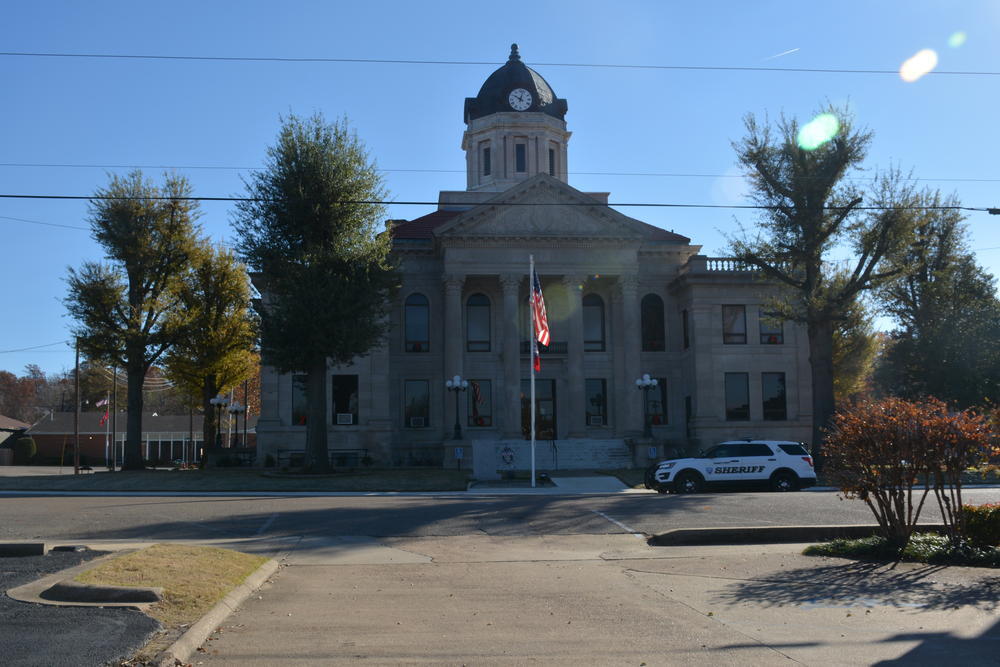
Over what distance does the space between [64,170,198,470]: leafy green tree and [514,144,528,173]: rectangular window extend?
22.1 m

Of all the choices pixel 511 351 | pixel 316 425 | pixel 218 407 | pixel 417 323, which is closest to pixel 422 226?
pixel 417 323

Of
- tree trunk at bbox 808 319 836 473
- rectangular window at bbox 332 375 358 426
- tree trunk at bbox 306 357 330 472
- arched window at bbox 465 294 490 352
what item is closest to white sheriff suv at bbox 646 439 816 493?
tree trunk at bbox 808 319 836 473

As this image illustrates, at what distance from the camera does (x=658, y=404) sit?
45.5m

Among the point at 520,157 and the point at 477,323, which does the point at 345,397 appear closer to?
the point at 477,323

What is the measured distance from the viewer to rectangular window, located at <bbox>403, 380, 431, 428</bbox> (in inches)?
1758

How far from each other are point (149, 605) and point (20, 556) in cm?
499

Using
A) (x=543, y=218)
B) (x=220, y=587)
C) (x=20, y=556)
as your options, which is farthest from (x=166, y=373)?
(x=220, y=587)

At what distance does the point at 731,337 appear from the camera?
145 ft

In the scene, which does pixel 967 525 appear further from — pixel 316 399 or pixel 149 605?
pixel 316 399

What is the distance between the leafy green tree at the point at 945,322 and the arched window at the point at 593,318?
46.3 feet

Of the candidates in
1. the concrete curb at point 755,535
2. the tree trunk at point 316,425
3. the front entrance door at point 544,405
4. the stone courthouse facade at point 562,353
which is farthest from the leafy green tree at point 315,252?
the concrete curb at point 755,535

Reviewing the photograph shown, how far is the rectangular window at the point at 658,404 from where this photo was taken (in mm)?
45438

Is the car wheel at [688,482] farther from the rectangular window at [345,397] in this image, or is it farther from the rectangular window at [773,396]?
the rectangular window at [345,397]

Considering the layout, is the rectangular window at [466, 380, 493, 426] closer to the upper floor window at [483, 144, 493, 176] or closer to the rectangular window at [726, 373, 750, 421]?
the rectangular window at [726, 373, 750, 421]
